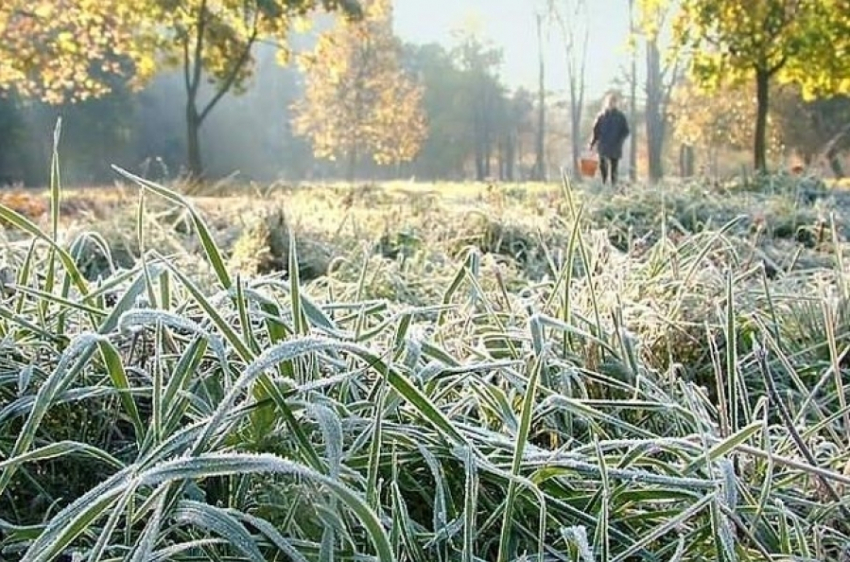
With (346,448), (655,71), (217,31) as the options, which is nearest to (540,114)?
(655,71)

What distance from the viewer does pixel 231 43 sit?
61.0ft

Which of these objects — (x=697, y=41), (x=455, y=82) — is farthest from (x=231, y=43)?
(x=455, y=82)

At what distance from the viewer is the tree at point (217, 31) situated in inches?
673

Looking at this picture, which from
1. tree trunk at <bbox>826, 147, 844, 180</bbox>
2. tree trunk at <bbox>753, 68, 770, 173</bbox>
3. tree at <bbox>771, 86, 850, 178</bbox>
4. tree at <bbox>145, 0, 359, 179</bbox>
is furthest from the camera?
tree at <bbox>771, 86, 850, 178</bbox>

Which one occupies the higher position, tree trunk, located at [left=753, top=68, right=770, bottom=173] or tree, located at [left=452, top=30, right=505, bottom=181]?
tree, located at [left=452, top=30, right=505, bottom=181]

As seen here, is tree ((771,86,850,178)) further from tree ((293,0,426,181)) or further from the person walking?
the person walking

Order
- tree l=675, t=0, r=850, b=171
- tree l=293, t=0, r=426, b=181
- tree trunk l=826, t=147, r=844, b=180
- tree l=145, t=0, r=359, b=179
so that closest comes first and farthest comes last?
1. tree trunk l=826, t=147, r=844, b=180
2. tree l=675, t=0, r=850, b=171
3. tree l=145, t=0, r=359, b=179
4. tree l=293, t=0, r=426, b=181

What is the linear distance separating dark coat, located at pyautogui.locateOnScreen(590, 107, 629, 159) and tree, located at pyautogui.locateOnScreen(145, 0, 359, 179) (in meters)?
8.44

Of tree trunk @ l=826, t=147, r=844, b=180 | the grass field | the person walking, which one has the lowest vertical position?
the grass field

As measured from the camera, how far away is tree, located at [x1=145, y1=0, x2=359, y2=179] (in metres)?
17.1

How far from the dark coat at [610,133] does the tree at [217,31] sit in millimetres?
8442

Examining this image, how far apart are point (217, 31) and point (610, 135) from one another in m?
10.4

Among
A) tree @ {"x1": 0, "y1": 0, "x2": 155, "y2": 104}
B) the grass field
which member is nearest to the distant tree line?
tree @ {"x1": 0, "y1": 0, "x2": 155, "y2": 104}

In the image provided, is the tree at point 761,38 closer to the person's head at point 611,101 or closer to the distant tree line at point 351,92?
the distant tree line at point 351,92
